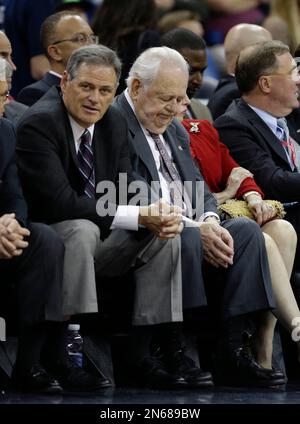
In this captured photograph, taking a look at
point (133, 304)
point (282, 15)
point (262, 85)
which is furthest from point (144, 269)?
point (282, 15)

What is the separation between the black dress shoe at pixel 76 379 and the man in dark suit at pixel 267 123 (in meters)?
1.57

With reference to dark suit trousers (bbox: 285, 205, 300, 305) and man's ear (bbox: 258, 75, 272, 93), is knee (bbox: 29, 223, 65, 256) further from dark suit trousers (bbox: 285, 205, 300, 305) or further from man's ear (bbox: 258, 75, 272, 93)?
man's ear (bbox: 258, 75, 272, 93)

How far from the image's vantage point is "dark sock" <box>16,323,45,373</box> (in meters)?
5.50

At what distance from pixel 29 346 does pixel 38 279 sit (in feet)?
0.95

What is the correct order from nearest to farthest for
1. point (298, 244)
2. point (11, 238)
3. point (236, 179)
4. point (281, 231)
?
point (11, 238) < point (281, 231) < point (236, 179) < point (298, 244)

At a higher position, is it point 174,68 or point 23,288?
point 174,68

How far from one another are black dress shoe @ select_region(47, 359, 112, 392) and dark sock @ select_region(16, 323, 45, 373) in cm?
13

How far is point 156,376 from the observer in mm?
5762

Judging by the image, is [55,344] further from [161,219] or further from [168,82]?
[168,82]

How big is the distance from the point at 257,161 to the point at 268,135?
7.3 inches

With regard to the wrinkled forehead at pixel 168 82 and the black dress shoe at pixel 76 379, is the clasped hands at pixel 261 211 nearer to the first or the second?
the wrinkled forehead at pixel 168 82

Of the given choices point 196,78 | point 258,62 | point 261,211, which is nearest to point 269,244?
point 261,211

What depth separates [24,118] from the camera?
5.85m

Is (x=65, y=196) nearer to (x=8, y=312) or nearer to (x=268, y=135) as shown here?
(x=8, y=312)
